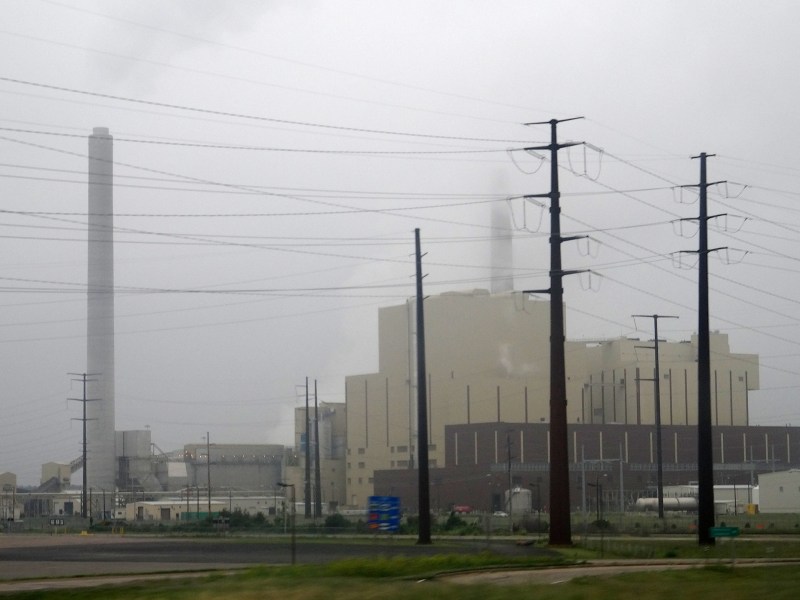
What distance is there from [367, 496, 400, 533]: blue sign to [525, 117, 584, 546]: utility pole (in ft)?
37.4

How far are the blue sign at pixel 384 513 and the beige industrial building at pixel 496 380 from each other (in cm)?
7259

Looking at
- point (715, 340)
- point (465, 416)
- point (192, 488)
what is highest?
point (715, 340)

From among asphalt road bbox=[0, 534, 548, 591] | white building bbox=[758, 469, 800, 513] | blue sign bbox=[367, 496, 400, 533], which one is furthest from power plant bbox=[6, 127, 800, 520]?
blue sign bbox=[367, 496, 400, 533]

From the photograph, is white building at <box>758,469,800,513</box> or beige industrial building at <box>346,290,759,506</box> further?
beige industrial building at <box>346,290,759,506</box>

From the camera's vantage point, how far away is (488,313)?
95875 mm

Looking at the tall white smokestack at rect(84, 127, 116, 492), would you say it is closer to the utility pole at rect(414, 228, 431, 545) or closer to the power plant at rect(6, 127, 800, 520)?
the power plant at rect(6, 127, 800, 520)

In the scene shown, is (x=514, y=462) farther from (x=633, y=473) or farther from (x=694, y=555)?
(x=694, y=555)

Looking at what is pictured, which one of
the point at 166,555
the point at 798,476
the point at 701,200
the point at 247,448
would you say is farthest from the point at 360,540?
the point at 247,448

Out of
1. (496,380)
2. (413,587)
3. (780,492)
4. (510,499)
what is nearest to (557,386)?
(413,587)

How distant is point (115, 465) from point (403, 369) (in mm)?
30286

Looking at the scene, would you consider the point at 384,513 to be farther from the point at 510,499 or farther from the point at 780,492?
the point at 780,492

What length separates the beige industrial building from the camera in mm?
96438

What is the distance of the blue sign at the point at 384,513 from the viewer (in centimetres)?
2098

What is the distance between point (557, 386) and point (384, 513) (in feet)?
43.8
